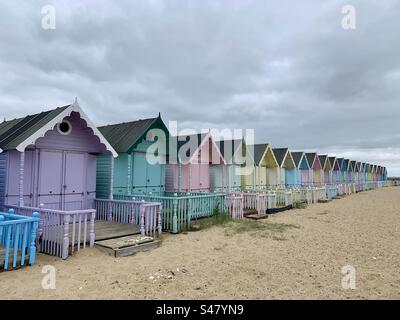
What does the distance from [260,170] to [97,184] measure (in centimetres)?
1630

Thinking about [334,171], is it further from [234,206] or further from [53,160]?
[53,160]

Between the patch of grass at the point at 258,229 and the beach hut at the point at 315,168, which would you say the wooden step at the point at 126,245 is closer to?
the patch of grass at the point at 258,229

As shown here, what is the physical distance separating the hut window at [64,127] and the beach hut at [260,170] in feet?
50.5

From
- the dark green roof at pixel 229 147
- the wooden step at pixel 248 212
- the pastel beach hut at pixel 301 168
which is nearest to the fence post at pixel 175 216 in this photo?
the wooden step at pixel 248 212

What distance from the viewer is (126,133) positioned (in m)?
13.8

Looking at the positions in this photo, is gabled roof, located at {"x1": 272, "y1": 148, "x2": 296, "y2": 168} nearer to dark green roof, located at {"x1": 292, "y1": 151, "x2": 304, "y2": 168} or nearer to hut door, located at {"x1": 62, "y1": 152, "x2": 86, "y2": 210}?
dark green roof, located at {"x1": 292, "y1": 151, "x2": 304, "y2": 168}

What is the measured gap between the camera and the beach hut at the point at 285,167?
92.5ft

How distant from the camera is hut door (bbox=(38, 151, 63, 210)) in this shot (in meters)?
9.49

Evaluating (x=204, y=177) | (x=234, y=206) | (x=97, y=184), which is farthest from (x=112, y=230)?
(x=204, y=177)

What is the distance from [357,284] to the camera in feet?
17.8

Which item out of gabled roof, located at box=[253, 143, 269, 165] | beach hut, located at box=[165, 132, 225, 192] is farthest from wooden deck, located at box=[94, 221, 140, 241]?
gabled roof, located at box=[253, 143, 269, 165]

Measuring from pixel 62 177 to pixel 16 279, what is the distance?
16.6 feet

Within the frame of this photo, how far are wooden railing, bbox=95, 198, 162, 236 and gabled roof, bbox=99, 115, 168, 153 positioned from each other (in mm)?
2673
